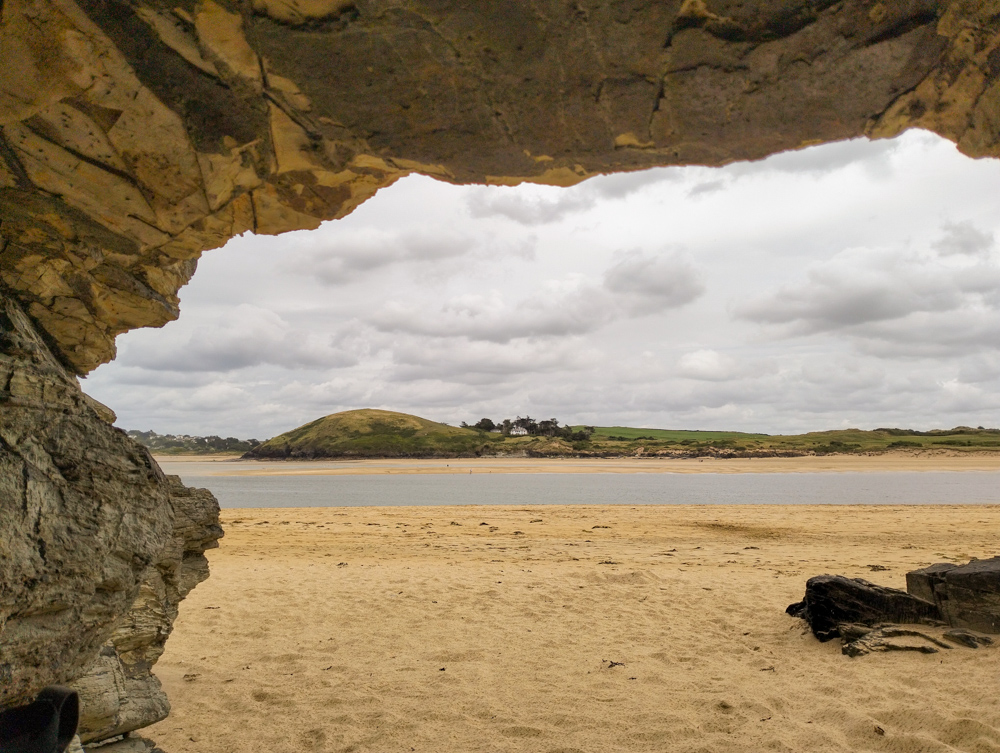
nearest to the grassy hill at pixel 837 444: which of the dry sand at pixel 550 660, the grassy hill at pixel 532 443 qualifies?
the grassy hill at pixel 532 443

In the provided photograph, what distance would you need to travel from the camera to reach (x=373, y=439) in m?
107

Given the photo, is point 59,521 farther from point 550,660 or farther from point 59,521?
point 550,660

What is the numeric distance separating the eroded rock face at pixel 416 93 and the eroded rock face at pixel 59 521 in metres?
1.15

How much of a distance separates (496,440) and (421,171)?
99.9 m

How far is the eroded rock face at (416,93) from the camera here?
11.4ft

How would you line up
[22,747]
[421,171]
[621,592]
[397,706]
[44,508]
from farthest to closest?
[621,592], [397,706], [421,171], [22,747], [44,508]

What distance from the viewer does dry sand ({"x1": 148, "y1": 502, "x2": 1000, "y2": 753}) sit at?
552 cm

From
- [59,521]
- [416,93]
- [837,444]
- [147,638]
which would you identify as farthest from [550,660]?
[837,444]

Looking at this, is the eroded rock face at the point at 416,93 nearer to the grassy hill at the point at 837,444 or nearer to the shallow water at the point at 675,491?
the shallow water at the point at 675,491

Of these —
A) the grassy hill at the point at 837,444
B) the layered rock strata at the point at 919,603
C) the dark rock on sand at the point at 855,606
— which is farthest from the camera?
the grassy hill at the point at 837,444

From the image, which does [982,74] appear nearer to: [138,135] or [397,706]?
[138,135]

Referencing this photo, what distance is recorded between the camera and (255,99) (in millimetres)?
3998

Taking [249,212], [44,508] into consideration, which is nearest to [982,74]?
[249,212]

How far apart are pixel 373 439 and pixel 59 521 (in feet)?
349
